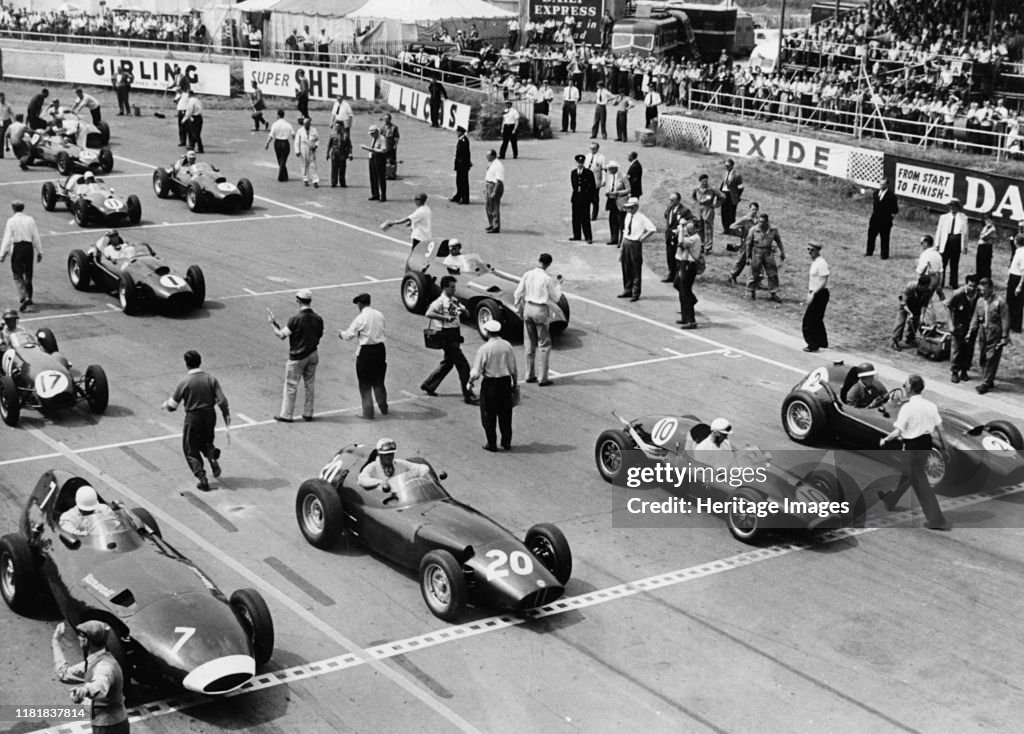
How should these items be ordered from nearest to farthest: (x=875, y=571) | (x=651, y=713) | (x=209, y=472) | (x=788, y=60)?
(x=651, y=713) < (x=875, y=571) < (x=209, y=472) < (x=788, y=60)

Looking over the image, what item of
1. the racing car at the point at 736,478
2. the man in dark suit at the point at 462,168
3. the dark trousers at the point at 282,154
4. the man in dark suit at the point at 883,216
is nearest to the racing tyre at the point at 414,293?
the racing car at the point at 736,478

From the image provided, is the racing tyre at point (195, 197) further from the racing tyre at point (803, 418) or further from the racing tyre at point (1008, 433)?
the racing tyre at point (1008, 433)

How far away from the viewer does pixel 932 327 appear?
2386cm

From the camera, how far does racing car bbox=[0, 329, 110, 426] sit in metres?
18.5

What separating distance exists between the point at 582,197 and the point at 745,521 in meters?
15.8

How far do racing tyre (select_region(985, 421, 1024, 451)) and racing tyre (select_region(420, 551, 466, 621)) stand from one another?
330 inches

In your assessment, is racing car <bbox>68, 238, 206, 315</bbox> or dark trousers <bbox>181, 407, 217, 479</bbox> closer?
dark trousers <bbox>181, 407, 217, 479</bbox>

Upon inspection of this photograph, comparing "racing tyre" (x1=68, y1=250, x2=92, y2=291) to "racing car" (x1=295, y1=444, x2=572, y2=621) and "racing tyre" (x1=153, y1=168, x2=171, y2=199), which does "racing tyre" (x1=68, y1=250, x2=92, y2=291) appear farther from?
"racing car" (x1=295, y1=444, x2=572, y2=621)

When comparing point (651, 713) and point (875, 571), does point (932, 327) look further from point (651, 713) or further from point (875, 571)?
point (651, 713)

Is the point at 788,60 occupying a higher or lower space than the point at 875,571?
higher

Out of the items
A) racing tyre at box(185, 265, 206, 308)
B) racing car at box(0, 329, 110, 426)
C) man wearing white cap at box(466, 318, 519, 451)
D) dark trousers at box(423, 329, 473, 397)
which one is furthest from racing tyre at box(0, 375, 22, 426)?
man wearing white cap at box(466, 318, 519, 451)

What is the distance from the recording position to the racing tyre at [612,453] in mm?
17188

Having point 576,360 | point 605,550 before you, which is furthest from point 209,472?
point 576,360

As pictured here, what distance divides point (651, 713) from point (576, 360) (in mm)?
11354
